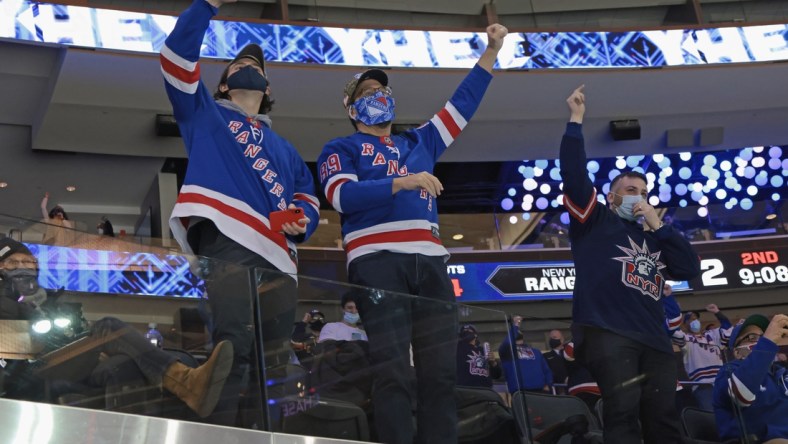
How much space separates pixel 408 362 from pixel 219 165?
35.5 inches

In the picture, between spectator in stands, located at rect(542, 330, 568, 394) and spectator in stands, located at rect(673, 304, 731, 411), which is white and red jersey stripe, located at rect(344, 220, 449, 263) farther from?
spectator in stands, located at rect(673, 304, 731, 411)

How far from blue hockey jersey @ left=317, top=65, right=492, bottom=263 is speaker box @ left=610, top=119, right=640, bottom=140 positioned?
605 cm

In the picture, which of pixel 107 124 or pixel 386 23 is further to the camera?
pixel 386 23

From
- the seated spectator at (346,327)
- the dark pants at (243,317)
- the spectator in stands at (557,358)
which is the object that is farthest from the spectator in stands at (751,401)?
the dark pants at (243,317)

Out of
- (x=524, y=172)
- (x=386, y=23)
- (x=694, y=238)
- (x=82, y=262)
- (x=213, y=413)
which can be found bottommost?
(x=213, y=413)

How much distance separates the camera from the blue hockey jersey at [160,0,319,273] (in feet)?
11.0

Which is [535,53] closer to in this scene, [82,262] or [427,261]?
[427,261]

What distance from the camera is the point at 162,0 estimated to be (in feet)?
32.7

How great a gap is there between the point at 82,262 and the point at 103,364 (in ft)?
0.95

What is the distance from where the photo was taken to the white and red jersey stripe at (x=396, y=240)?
11.9 ft

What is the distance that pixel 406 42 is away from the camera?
8.98 metres

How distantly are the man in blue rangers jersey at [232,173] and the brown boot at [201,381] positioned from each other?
22 centimetres

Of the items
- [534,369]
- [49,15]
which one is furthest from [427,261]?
[49,15]

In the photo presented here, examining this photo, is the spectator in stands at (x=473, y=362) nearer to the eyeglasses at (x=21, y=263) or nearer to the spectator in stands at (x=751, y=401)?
the spectator in stands at (x=751, y=401)
